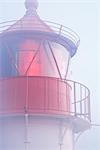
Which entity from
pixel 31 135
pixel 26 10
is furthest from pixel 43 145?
pixel 26 10

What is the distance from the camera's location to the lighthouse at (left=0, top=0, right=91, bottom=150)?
13.0 meters

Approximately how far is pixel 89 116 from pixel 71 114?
1096mm

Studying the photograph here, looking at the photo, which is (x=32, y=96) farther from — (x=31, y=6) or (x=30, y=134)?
(x=31, y=6)

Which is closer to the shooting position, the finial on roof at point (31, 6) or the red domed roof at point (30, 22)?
the red domed roof at point (30, 22)

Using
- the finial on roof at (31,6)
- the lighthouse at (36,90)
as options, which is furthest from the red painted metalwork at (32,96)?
the finial on roof at (31,6)

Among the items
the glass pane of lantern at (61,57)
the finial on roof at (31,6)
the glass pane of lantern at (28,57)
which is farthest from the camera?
the finial on roof at (31,6)

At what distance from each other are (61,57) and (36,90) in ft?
5.29

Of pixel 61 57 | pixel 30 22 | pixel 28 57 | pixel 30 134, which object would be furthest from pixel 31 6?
pixel 30 134

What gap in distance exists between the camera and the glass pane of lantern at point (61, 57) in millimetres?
14062

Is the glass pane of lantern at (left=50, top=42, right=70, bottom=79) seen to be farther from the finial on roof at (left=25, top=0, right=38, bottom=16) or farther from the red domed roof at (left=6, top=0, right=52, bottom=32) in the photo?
the finial on roof at (left=25, top=0, right=38, bottom=16)

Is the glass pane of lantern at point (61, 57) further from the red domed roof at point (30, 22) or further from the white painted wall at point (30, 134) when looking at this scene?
the white painted wall at point (30, 134)

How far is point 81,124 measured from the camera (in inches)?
588

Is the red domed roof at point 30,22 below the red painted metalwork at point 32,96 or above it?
above

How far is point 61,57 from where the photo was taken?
14.2 meters
